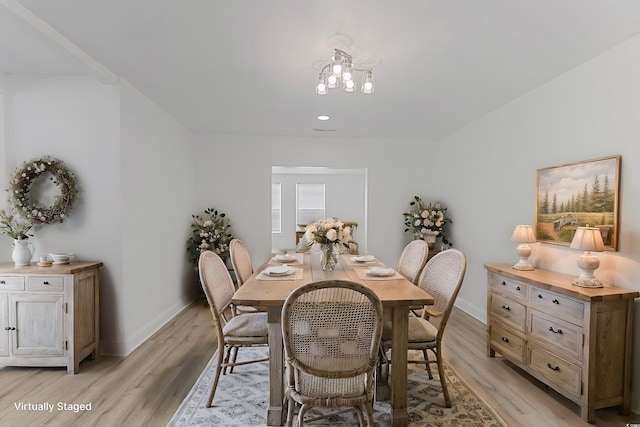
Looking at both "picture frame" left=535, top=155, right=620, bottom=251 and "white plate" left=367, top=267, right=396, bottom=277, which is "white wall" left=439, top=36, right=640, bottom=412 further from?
"white plate" left=367, top=267, right=396, bottom=277

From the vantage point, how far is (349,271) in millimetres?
2828

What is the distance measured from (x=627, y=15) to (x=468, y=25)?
902 millimetres

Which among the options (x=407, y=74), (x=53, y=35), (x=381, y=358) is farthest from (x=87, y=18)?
(x=381, y=358)

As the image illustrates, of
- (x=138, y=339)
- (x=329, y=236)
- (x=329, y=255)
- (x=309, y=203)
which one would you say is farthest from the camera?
(x=309, y=203)

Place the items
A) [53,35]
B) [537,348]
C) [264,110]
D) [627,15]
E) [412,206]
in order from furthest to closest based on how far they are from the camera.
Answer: [412,206]
[264,110]
[537,348]
[53,35]
[627,15]

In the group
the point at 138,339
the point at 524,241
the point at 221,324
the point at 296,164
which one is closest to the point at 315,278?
the point at 221,324

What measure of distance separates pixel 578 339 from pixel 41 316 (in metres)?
4.01

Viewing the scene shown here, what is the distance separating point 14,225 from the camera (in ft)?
9.45

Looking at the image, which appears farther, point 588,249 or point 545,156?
point 545,156

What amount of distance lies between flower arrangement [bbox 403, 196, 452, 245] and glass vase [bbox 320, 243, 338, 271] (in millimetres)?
2510

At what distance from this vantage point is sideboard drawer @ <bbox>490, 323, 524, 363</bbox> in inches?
106

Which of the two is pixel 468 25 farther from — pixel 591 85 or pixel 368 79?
pixel 591 85

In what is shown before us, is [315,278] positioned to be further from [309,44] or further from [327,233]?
[309,44]

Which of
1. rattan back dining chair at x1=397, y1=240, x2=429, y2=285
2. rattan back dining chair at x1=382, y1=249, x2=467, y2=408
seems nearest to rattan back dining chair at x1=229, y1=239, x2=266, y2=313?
rattan back dining chair at x1=382, y1=249, x2=467, y2=408
